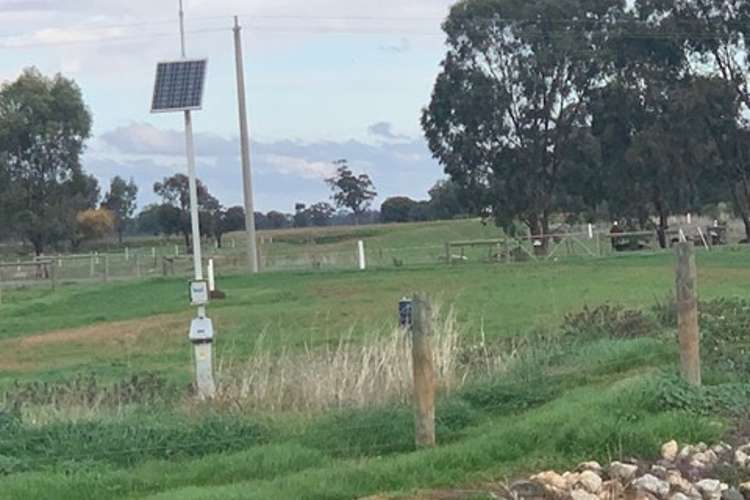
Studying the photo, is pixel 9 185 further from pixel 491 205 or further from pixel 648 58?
pixel 648 58

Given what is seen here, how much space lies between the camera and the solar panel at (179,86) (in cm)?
1570

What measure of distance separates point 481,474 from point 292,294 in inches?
999

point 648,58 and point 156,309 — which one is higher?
point 648,58

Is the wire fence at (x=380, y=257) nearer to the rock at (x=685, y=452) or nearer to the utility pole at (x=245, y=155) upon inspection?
the utility pole at (x=245, y=155)

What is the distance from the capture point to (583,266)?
131 feet

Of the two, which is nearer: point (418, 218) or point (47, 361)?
point (47, 361)

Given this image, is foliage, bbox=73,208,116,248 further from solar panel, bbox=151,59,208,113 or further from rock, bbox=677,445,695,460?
rock, bbox=677,445,695,460

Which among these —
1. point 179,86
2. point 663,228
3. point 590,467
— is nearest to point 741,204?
point 663,228

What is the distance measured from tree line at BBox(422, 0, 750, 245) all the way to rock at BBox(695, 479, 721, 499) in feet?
167

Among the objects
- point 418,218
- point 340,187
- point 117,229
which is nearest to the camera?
point 117,229

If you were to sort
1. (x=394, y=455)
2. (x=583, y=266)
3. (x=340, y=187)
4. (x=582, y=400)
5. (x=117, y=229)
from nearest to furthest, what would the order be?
1. (x=394, y=455)
2. (x=582, y=400)
3. (x=583, y=266)
4. (x=117, y=229)
5. (x=340, y=187)

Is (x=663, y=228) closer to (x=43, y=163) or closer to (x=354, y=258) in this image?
(x=354, y=258)

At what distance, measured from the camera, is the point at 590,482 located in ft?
26.6

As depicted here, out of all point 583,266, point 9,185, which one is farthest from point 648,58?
point 9,185
